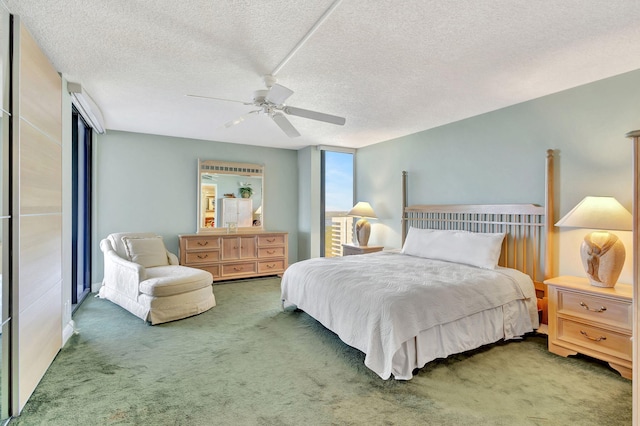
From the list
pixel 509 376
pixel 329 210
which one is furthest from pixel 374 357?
pixel 329 210

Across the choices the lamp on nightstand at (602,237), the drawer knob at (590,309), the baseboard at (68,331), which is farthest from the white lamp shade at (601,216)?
the baseboard at (68,331)

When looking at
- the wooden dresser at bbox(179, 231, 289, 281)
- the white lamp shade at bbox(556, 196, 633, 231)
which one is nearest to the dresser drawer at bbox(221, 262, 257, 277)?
the wooden dresser at bbox(179, 231, 289, 281)

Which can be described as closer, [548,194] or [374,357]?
[374,357]

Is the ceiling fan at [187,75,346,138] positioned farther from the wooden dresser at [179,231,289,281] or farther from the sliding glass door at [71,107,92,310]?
the wooden dresser at [179,231,289,281]

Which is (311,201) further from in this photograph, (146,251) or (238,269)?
(146,251)

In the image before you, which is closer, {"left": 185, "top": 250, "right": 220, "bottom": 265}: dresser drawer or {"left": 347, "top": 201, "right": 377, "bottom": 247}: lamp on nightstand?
{"left": 185, "top": 250, "right": 220, "bottom": 265}: dresser drawer

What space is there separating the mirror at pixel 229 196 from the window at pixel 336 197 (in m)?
1.22

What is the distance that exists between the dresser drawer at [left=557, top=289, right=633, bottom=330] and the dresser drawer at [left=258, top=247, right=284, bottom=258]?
4067 mm

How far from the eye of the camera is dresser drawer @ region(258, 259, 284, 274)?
548cm

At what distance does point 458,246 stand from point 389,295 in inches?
64.8

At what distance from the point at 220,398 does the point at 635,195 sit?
101 inches

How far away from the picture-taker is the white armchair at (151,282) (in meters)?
3.33

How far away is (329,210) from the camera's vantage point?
6156mm

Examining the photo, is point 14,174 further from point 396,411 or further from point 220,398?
point 396,411
